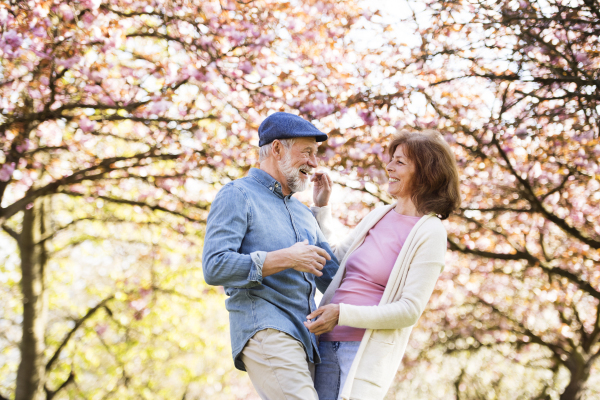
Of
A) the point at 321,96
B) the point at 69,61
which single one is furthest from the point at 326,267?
the point at 69,61

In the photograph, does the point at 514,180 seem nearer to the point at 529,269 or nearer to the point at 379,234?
the point at 529,269

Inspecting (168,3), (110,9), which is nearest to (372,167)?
(168,3)

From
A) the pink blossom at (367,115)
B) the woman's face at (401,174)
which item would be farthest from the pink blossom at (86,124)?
the woman's face at (401,174)

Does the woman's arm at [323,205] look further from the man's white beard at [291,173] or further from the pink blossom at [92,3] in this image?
the pink blossom at [92,3]

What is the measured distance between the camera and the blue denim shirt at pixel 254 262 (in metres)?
1.96

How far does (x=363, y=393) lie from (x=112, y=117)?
3.94m

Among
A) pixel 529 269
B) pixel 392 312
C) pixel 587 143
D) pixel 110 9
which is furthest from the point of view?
pixel 529 269

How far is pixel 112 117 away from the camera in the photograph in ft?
16.8

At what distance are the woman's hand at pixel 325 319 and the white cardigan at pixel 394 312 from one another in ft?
0.08

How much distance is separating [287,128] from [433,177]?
64 centimetres

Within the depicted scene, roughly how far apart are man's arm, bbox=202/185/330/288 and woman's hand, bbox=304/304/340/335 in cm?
16

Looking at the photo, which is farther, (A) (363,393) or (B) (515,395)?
(B) (515,395)

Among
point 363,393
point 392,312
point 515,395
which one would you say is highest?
point 392,312

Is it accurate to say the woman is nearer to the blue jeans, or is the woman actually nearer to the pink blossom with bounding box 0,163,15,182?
the blue jeans
